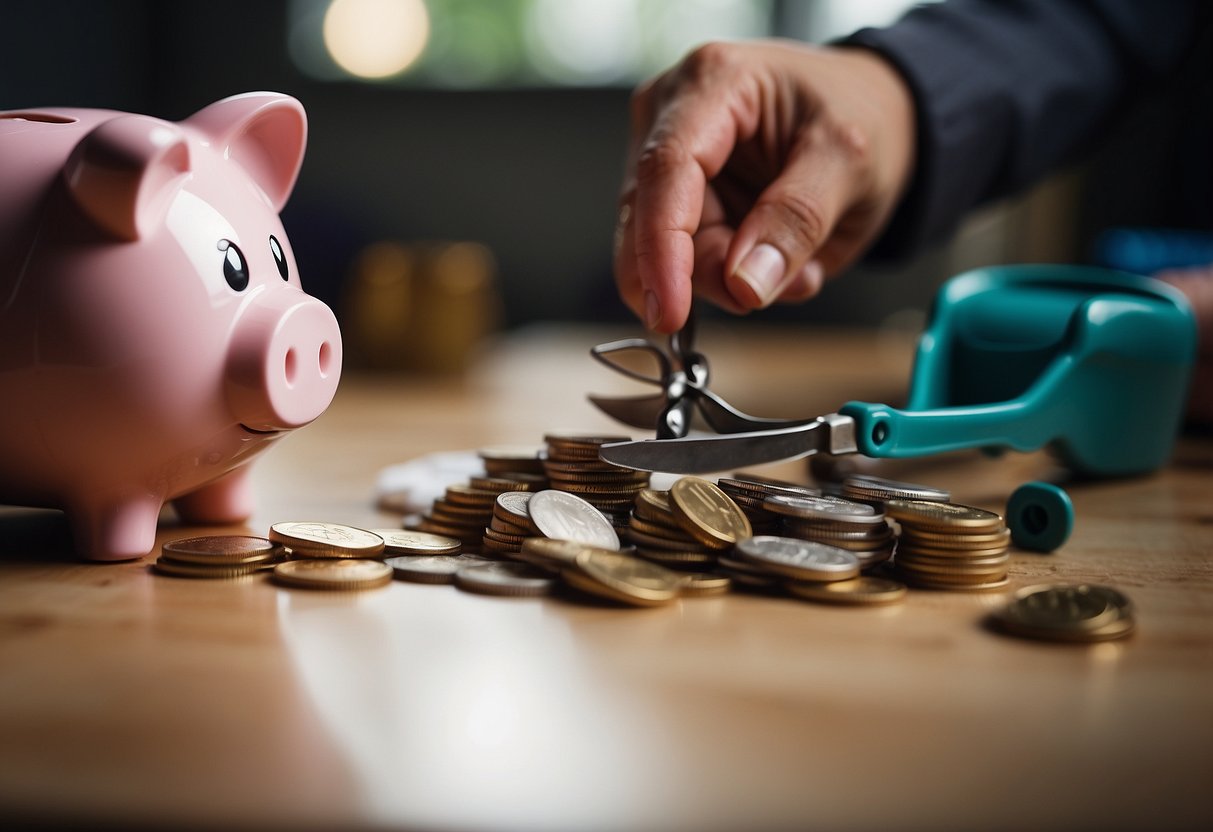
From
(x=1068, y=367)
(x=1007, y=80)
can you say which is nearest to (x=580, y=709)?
(x=1068, y=367)

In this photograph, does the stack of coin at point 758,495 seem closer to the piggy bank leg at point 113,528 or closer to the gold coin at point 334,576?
the gold coin at point 334,576

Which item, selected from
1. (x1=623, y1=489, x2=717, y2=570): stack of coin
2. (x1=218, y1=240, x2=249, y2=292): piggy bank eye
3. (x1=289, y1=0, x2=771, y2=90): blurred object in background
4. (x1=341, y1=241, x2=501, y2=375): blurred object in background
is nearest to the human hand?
(x1=623, y1=489, x2=717, y2=570): stack of coin

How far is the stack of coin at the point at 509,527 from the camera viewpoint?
867mm

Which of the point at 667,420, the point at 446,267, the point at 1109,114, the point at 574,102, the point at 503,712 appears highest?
the point at 574,102

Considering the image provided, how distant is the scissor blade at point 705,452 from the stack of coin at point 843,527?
0.14 ft

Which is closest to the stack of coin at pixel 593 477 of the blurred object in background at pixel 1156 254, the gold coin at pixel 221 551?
the gold coin at pixel 221 551

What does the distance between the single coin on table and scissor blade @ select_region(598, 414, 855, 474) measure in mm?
117

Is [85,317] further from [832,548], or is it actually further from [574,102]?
[574,102]

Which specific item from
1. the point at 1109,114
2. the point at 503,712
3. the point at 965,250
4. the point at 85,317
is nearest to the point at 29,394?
the point at 85,317

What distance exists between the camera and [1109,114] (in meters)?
2.05

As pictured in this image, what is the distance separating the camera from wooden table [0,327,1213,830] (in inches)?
19.5

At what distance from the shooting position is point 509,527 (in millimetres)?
884

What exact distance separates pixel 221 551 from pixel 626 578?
315mm

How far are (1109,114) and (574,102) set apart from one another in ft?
10.7
